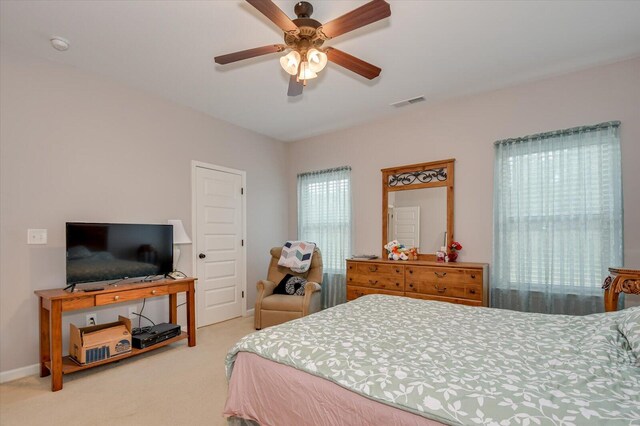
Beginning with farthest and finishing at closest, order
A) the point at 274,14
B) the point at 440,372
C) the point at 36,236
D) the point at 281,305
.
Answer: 1. the point at 281,305
2. the point at 36,236
3. the point at 274,14
4. the point at 440,372

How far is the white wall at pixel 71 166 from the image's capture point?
262 cm

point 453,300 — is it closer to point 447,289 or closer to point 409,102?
point 447,289

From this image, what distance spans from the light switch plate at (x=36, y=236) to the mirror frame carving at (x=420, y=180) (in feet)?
11.6

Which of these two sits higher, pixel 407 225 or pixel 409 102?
pixel 409 102

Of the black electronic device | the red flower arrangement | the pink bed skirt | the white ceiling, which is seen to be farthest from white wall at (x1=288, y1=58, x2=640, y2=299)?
the pink bed skirt

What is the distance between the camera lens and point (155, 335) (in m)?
3.07

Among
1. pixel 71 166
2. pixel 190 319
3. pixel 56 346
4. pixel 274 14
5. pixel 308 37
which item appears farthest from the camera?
pixel 190 319

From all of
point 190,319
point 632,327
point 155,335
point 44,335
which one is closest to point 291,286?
point 190,319

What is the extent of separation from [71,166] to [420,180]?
3701 mm

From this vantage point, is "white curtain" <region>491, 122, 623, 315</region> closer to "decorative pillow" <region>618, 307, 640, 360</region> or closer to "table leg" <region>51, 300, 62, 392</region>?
"decorative pillow" <region>618, 307, 640, 360</region>

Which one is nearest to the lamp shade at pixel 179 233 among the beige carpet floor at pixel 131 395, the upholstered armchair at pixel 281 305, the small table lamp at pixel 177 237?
the small table lamp at pixel 177 237

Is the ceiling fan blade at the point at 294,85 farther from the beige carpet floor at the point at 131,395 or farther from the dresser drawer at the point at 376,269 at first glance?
the beige carpet floor at the point at 131,395

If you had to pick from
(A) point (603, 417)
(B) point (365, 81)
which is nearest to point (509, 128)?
(B) point (365, 81)

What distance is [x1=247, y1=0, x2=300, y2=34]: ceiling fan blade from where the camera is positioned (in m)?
1.62
